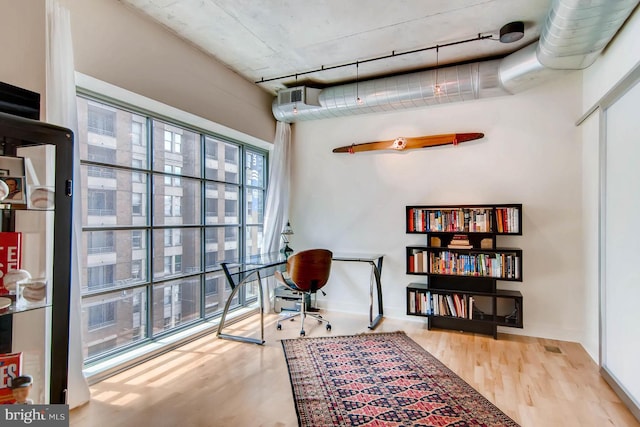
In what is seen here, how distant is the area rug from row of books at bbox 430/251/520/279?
3.08 feet

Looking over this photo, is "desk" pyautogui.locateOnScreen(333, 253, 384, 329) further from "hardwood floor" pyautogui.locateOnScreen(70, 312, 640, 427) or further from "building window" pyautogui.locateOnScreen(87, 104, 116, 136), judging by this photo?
"building window" pyautogui.locateOnScreen(87, 104, 116, 136)

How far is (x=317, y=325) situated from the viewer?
13.5 ft

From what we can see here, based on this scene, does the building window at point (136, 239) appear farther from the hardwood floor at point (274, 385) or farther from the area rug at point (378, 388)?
the area rug at point (378, 388)

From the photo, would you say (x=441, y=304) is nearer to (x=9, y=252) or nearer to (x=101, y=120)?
(x=9, y=252)

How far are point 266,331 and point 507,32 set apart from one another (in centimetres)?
392

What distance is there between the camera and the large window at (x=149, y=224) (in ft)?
9.55

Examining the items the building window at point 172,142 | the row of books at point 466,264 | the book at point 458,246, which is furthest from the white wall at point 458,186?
the building window at point 172,142

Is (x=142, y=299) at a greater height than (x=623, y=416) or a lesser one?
greater

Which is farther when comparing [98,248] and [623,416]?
[98,248]

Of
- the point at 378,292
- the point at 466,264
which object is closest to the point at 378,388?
the point at 378,292

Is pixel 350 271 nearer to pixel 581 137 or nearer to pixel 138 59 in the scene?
pixel 581 137

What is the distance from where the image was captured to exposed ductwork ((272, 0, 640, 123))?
88.2 inches

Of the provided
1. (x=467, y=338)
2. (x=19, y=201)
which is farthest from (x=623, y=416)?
(x=19, y=201)

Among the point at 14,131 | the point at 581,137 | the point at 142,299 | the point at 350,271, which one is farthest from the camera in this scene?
the point at 350,271
